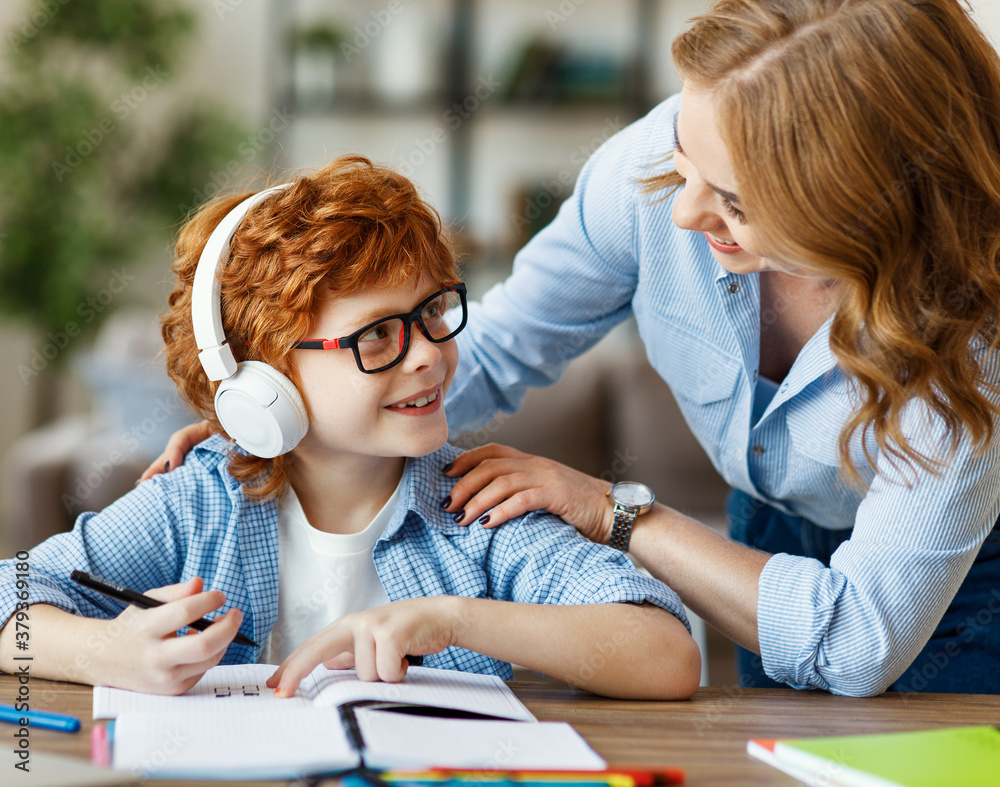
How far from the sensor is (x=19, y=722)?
0.75 meters

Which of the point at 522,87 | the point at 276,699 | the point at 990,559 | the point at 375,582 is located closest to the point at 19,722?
the point at 276,699

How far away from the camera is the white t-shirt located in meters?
1.11

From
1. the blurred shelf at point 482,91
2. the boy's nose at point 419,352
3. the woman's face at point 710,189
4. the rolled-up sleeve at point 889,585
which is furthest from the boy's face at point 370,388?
the blurred shelf at point 482,91

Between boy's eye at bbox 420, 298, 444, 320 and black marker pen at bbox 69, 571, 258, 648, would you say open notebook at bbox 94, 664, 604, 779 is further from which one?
boy's eye at bbox 420, 298, 444, 320

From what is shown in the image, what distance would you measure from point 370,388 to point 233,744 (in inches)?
17.0

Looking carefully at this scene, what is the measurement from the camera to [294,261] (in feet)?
3.42

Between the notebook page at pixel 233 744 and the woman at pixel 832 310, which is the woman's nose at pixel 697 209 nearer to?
the woman at pixel 832 310

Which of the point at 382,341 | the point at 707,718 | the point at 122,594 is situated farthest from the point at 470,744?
the point at 382,341

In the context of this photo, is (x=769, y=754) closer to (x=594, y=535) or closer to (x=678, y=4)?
(x=594, y=535)

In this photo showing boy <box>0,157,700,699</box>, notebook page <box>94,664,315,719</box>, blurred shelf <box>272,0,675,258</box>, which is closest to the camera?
notebook page <box>94,664,315,719</box>

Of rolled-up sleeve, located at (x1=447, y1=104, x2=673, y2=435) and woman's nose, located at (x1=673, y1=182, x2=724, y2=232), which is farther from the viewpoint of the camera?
rolled-up sleeve, located at (x1=447, y1=104, x2=673, y2=435)

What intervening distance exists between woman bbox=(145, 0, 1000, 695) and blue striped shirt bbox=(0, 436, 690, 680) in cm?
6

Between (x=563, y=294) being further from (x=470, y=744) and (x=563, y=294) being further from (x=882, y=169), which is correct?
(x=470, y=744)

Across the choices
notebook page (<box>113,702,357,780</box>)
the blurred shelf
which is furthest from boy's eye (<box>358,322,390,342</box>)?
the blurred shelf
